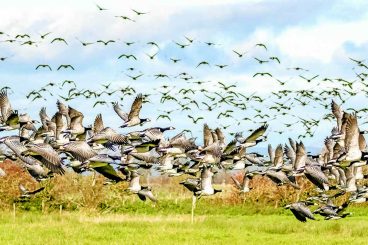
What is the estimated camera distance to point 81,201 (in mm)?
60219

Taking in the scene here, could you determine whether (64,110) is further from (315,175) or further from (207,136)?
(315,175)

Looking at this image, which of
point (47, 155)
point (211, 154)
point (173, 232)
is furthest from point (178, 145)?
point (173, 232)

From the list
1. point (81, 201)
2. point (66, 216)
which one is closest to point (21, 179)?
point (81, 201)

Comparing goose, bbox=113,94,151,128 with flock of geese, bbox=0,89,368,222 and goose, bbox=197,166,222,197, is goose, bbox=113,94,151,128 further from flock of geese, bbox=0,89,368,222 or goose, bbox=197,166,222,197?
goose, bbox=197,166,222,197

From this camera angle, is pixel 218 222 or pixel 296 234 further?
pixel 218 222

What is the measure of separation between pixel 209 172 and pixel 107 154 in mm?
5731

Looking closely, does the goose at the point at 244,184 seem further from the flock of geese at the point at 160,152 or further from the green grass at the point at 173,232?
the green grass at the point at 173,232

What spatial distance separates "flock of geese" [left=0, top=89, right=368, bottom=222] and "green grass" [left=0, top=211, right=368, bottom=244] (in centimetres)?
1764

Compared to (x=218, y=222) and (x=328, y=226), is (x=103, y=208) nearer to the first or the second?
(x=218, y=222)

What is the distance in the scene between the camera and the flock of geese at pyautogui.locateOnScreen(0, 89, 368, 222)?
13648 mm

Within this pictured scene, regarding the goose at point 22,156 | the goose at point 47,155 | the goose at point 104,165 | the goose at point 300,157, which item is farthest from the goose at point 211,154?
the goose at point 47,155

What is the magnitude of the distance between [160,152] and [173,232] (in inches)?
935

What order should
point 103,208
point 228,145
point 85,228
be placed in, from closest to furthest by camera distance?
point 228,145, point 85,228, point 103,208

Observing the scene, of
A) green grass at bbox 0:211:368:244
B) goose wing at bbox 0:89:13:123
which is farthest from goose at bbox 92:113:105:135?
green grass at bbox 0:211:368:244
